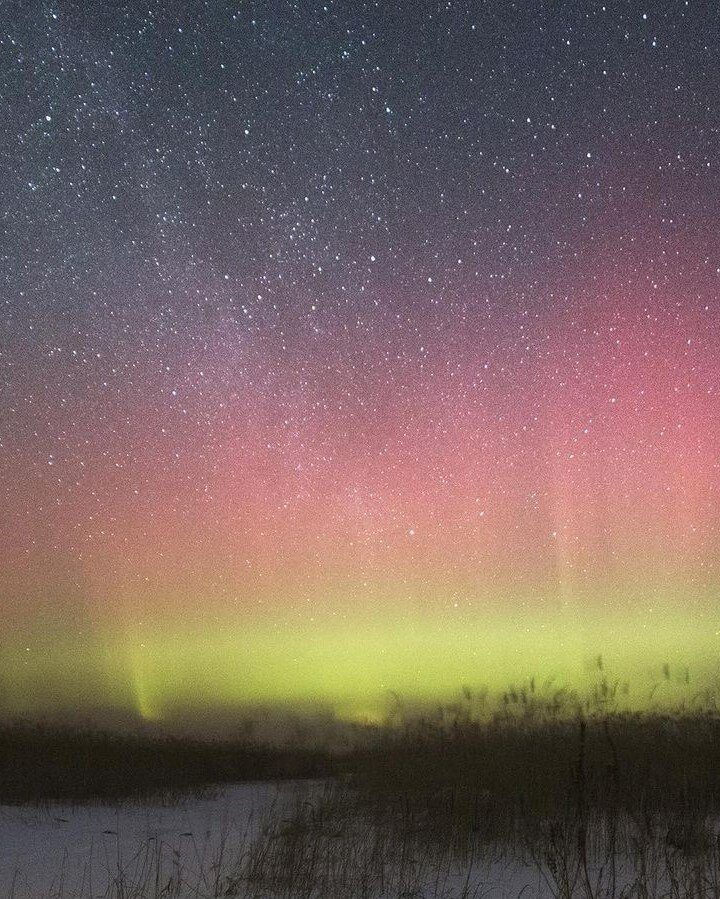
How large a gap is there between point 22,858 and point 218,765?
12.5 metres

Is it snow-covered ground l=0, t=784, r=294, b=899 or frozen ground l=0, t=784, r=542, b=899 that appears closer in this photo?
frozen ground l=0, t=784, r=542, b=899

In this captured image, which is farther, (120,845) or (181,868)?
(120,845)

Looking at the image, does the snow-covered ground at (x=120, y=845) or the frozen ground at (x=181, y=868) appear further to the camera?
the snow-covered ground at (x=120, y=845)

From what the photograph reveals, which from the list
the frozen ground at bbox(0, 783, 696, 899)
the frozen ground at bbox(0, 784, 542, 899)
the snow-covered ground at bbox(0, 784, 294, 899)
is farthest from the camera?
the snow-covered ground at bbox(0, 784, 294, 899)

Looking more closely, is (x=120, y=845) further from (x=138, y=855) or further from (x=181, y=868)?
(x=181, y=868)

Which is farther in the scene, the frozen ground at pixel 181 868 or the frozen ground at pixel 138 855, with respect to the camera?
the frozen ground at pixel 138 855

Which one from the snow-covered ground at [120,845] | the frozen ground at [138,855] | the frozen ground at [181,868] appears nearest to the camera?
the frozen ground at [181,868]

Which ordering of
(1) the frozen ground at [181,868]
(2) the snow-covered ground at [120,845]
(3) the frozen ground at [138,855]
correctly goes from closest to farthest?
1. (1) the frozen ground at [181,868]
2. (3) the frozen ground at [138,855]
3. (2) the snow-covered ground at [120,845]

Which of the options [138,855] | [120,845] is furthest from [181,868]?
[120,845]

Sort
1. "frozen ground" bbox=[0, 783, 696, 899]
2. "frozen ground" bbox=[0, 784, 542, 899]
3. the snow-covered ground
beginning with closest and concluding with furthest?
"frozen ground" bbox=[0, 783, 696, 899], "frozen ground" bbox=[0, 784, 542, 899], the snow-covered ground

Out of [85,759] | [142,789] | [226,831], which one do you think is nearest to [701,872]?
[226,831]

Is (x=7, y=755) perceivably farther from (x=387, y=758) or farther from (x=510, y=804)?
(x=510, y=804)

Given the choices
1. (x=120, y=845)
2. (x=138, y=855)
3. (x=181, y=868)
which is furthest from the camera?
(x=120, y=845)

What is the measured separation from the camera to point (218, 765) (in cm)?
1983
